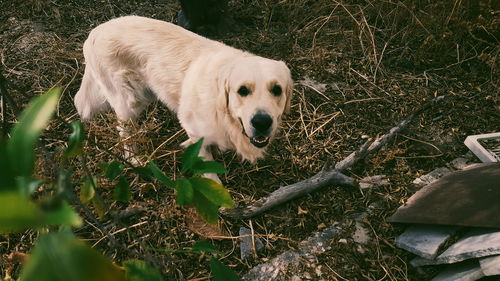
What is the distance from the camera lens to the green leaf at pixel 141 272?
2.93 ft

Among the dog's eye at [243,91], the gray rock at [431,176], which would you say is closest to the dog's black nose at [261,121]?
the dog's eye at [243,91]

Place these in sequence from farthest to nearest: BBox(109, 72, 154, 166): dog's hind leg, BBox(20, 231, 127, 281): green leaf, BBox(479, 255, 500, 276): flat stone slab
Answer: BBox(109, 72, 154, 166): dog's hind leg, BBox(479, 255, 500, 276): flat stone slab, BBox(20, 231, 127, 281): green leaf

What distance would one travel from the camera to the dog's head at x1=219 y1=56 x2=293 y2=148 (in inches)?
80.3

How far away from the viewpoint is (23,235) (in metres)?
2.23

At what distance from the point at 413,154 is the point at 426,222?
2.76ft

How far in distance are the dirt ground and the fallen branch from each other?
66 millimetres

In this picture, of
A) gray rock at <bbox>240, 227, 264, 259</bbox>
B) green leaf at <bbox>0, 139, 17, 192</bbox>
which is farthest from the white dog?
green leaf at <bbox>0, 139, 17, 192</bbox>

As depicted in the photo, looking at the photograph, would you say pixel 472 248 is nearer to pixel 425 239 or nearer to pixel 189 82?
pixel 425 239

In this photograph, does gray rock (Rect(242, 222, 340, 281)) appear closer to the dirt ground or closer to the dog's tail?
the dirt ground

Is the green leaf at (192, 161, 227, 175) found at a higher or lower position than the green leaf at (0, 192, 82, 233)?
lower

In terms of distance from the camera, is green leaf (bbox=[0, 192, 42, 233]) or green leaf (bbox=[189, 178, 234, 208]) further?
green leaf (bbox=[189, 178, 234, 208])

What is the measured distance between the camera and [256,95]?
2090mm

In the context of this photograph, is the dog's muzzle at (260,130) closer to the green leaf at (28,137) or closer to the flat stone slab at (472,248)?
the flat stone slab at (472,248)

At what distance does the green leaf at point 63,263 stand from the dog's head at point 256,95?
1711 mm
